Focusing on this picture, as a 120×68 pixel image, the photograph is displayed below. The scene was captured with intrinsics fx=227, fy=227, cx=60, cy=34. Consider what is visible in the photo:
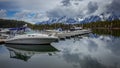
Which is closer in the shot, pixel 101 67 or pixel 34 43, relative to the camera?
pixel 101 67

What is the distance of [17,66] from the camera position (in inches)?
829

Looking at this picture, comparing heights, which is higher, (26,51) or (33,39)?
(33,39)

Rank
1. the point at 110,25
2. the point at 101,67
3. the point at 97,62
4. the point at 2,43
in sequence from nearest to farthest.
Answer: the point at 101,67 → the point at 97,62 → the point at 2,43 → the point at 110,25

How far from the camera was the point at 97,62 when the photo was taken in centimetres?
2233

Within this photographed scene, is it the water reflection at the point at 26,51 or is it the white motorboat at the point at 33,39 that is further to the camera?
the white motorboat at the point at 33,39

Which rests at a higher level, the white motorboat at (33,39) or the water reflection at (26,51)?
the white motorboat at (33,39)

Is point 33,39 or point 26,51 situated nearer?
point 26,51

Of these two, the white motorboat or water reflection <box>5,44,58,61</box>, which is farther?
the white motorboat

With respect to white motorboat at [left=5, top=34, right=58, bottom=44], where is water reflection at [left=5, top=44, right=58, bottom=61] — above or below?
below

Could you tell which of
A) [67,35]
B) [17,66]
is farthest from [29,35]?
[67,35]

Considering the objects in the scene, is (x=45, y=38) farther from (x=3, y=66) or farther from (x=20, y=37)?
(x=3, y=66)

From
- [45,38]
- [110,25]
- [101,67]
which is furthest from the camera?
[110,25]

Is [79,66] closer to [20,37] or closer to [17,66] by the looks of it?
[17,66]

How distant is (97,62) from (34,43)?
56.5 ft
